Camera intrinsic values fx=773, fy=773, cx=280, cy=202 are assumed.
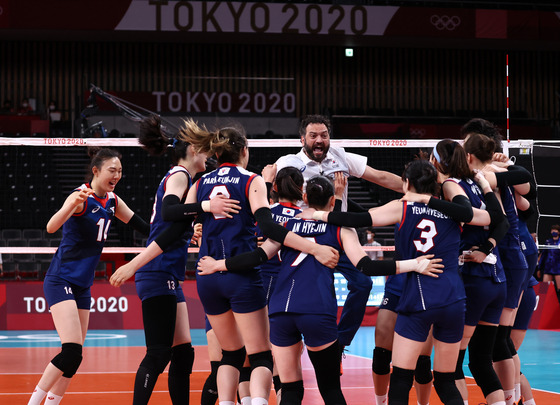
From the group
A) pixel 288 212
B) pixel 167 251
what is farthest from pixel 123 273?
pixel 288 212

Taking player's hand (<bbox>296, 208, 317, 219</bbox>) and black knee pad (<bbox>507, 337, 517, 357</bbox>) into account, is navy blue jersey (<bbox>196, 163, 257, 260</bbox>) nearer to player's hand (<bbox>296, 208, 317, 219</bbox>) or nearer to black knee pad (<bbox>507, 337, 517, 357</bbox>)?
player's hand (<bbox>296, 208, 317, 219</bbox>)

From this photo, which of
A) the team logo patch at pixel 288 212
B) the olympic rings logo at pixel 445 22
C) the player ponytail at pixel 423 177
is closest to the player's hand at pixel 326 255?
the team logo patch at pixel 288 212

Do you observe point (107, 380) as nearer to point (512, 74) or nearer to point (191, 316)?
point (191, 316)

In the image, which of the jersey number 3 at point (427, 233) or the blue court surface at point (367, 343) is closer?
the jersey number 3 at point (427, 233)

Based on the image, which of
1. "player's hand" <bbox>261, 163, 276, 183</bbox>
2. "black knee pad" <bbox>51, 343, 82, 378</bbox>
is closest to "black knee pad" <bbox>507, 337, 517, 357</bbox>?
"player's hand" <bbox>261, 163, 276, 183</bbox>

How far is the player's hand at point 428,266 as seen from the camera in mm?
4863

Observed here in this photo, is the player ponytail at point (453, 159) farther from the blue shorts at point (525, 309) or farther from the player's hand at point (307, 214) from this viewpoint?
the blue shorts at point (525, 309)

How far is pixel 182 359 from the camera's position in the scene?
5.81m

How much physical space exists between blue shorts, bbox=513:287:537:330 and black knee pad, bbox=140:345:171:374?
3.07 meters

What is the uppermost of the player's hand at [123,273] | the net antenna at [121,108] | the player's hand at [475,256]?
the net antenna at [121,108]

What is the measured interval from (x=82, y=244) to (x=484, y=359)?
3.23m

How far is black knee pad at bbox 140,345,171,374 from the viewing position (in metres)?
5.53

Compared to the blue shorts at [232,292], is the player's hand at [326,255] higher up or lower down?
higher up

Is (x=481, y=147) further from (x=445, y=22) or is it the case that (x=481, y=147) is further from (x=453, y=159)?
(x=445, y=22)
